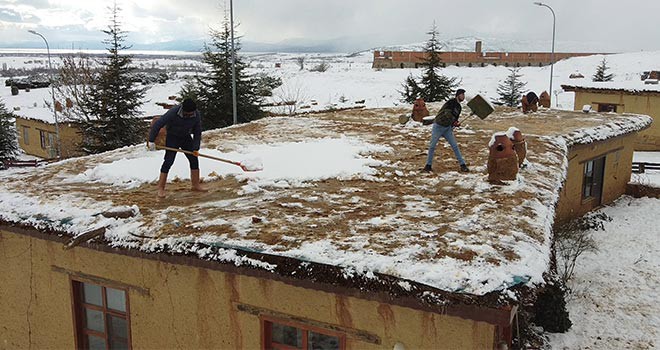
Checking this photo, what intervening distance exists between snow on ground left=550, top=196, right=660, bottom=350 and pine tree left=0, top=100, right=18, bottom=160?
33.7 m

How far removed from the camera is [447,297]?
5.09 metres

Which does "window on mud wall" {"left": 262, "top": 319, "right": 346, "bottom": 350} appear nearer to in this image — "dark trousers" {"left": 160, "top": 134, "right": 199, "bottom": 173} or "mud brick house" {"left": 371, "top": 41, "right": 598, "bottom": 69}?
"dark trousers" {"left": 160, "top": 134, "right": 199, "bottom": 173}

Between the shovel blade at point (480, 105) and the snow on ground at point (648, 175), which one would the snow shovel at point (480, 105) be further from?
the snow on ground at point (648, 175)

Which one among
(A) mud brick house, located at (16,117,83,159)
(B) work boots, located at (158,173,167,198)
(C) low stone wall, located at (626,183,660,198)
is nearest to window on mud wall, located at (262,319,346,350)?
(B) work boots, located at (158,173,167,198)

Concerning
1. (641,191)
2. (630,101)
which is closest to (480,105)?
(641,191)

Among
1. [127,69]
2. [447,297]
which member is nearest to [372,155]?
[447,297]

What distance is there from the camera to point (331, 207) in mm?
7781

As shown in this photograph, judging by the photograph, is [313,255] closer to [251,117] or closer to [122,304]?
[122,304]

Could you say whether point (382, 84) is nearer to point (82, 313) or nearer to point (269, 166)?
point (269, 166)

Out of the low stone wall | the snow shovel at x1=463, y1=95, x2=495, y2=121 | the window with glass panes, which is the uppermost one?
the snow shovel at x1=463, y1=95, x2=495, y2=121

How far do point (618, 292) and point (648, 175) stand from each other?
1227 cm

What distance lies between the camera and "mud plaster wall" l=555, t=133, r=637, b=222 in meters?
15.7

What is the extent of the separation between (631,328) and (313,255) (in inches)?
309

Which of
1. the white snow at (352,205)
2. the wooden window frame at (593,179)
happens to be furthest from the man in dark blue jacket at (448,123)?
the wooden window frame at (593,179)
